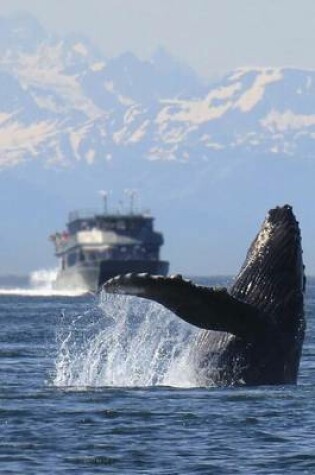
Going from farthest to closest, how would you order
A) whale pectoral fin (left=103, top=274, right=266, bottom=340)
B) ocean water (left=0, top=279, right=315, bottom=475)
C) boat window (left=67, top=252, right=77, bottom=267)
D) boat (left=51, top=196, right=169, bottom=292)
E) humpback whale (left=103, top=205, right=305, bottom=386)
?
boat window (left=67, top=252, right=77, bottom=267), boat (left=51, top=196, right=169, bottom=292), humpback whale (left=103, top=205, right=305, bottom=386), whale pectoral fin (left=103, top=274, right=266, bottom=340), ocean water (left=0, top=279, right=315, bottom=475)

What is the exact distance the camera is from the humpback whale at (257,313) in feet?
83.1

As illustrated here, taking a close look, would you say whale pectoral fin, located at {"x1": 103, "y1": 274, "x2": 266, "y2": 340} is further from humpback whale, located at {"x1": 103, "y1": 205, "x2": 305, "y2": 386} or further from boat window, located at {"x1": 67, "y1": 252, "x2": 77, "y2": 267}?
boat window, located at {"x1": 67, "y1": 252, "x2": 77, "y2": 267}

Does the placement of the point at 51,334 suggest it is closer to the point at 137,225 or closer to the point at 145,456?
the point at 145,456

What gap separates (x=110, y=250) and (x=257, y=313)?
11924cm

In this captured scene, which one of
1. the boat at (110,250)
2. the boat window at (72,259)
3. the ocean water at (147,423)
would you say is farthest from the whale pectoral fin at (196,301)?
the boat window at (72,259)

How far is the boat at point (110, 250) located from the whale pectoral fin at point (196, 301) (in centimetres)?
10917

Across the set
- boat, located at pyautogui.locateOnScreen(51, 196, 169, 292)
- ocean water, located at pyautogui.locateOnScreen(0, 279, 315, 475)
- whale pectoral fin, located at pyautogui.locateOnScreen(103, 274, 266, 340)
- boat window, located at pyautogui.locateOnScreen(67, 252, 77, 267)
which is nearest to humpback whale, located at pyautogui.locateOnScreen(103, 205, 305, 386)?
whale pectoral fin, located at pyautogui.locateOnScreen(103, 274, 266, 340)

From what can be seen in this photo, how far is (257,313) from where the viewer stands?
25.9 m

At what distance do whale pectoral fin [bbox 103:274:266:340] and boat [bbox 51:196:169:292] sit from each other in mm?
109172

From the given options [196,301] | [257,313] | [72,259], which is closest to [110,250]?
[72,259]

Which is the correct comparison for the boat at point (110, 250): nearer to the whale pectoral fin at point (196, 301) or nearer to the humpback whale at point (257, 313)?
the humpback whale at point (257, 313)

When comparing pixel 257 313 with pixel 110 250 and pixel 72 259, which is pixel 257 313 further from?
pixel 72 259

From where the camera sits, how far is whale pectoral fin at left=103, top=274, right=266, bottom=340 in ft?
81.0

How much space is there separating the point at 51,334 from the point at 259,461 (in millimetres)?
34533
